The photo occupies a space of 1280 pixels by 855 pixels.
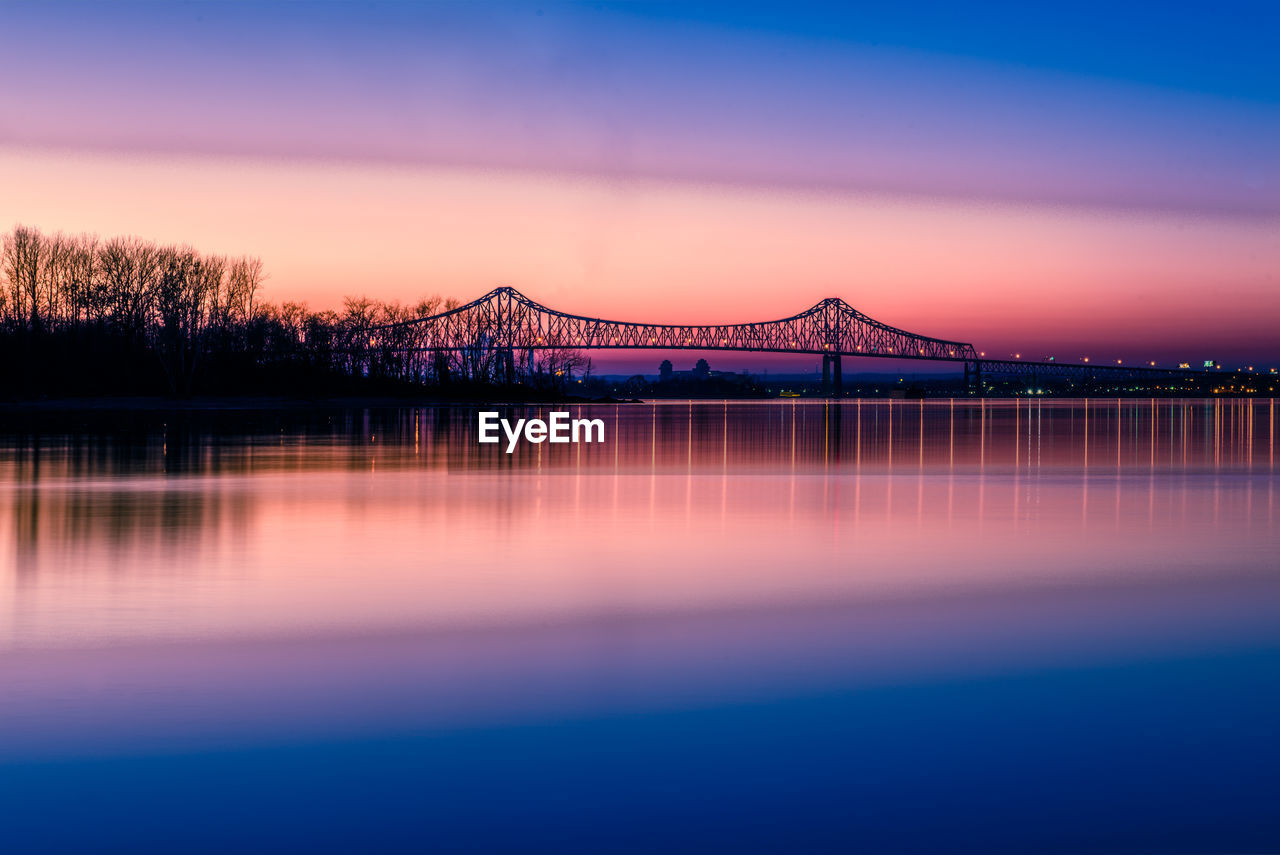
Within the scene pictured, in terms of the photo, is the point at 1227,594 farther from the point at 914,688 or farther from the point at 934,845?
the point at 934,845

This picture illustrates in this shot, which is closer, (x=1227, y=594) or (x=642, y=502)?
(x=1227, y=594)

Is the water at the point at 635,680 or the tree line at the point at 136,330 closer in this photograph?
the water at the point at 635,680

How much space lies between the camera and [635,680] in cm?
752

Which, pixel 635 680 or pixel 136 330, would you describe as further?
pixel 136 330

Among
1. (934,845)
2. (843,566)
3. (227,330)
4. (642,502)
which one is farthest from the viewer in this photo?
(227,330)

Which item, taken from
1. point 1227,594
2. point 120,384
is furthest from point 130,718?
point 120,384

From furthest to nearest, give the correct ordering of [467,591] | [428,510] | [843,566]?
1. [428,510]
2. [843,566]
3. [467,591]

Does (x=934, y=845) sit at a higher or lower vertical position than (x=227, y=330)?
lower

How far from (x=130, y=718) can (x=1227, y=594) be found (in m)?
8.36

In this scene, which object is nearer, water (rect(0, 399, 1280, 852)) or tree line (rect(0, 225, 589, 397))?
water (rect(0, 399, 1280, 852))

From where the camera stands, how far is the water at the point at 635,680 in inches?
204

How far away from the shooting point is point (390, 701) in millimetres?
6973

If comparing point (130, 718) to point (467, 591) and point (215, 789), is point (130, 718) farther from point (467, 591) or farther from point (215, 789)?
point (467, 591)

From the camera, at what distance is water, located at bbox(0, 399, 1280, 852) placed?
17.0 feet
